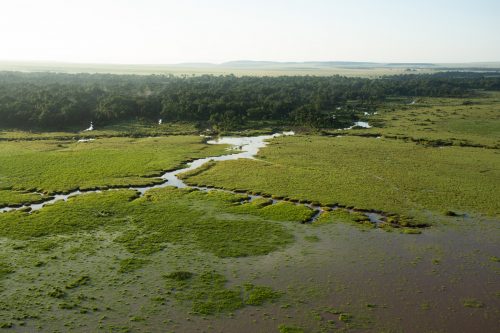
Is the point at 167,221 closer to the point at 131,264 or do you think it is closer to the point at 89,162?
the point at 131,264

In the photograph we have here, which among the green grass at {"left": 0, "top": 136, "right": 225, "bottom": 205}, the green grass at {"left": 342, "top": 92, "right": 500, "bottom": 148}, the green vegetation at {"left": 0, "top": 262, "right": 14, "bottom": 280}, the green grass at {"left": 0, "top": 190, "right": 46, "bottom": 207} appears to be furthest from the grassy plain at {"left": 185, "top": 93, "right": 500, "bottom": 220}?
the green vegetation at {"left": 0, "top": 262, "right": 14, "bottom": 280}

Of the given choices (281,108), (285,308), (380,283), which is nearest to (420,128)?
(281,108)

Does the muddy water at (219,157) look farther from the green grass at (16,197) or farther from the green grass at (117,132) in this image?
the green grass at (117,132)

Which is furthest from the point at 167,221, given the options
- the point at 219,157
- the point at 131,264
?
the point at 219,157

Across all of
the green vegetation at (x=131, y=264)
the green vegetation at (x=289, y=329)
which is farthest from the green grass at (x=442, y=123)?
the green vegetation at (x=289, y=329)

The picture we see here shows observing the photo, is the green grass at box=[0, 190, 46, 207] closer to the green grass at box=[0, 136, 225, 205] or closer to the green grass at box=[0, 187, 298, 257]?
the green grass at box=[0, 136, 225, 205]
